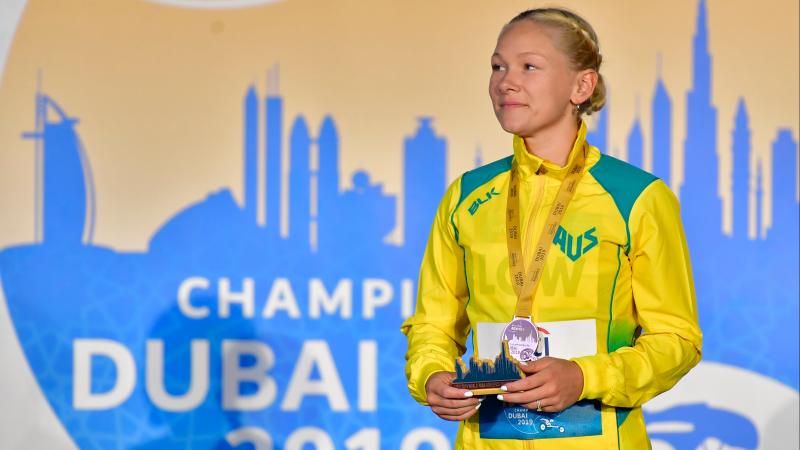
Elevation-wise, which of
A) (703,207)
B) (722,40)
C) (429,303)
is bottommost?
(429,303)

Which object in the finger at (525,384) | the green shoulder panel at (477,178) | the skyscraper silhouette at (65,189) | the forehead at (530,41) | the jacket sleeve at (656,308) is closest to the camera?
the finger at (525,384)

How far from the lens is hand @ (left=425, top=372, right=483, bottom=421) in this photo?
5.41 ft

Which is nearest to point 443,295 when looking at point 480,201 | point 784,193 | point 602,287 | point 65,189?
point 480,201

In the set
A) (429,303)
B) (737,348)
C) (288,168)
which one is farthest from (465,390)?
(737,348)

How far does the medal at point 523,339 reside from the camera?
174 cm

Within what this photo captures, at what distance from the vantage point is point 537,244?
5.92ft

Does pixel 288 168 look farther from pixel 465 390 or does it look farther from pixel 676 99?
pixel 465 390

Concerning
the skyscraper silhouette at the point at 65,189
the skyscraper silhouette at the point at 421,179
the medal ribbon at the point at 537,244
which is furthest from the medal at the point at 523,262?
the skyscraper silhouette at the point at 65,189

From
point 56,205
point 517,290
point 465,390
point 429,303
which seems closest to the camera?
point 465,390

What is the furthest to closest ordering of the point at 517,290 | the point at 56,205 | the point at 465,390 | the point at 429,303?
the point at 56,205
the point at 429,303
the point at 517,290
the point at 465,390

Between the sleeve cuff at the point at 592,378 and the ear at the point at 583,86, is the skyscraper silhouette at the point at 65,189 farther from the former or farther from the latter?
the sleeve cuff at the point at 592,378

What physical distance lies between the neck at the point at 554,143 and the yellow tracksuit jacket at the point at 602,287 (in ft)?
0.08

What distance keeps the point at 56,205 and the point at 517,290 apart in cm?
216

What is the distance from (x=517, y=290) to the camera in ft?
5.86
